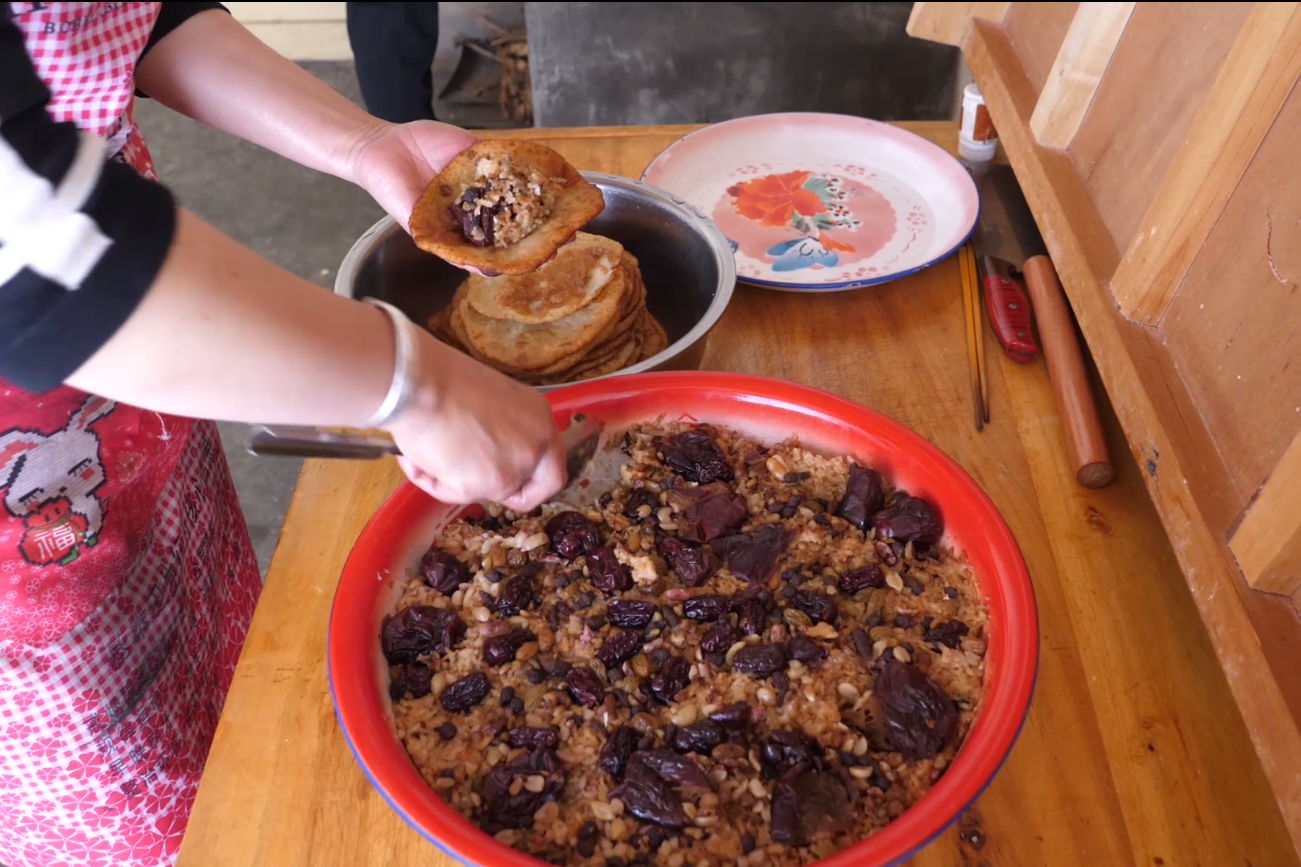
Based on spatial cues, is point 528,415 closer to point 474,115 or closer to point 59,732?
point 59,732

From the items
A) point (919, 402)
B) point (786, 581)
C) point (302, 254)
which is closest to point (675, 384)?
point (786, 581)

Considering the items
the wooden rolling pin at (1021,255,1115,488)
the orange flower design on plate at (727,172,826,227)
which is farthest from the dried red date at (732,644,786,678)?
the orange flower design on plate at (727,172,826,227)

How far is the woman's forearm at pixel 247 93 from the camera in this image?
44.4 inches

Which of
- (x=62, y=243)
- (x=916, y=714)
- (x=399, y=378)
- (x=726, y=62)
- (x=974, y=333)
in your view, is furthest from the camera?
(x=726, y=62)

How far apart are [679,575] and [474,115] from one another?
139 inches

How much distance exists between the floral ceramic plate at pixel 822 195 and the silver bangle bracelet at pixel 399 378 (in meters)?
0.81

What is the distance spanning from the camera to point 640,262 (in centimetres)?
146

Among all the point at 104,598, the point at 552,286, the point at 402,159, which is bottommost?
the point at 104,598

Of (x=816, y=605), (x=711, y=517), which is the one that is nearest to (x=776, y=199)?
(x=711, y=517)

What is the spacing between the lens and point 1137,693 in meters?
1.00

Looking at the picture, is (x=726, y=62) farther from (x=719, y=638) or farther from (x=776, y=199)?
(x=719, y=638)

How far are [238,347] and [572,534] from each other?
464 millimetres

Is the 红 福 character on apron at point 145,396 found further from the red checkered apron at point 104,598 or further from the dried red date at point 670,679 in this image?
the dried red date at point 670,679

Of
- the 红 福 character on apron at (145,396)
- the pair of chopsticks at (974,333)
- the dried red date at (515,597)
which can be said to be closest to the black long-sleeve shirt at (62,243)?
the 红 福 character on apron at (145,396)
